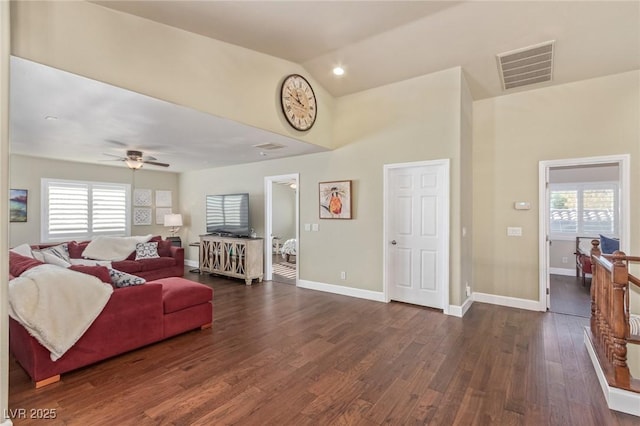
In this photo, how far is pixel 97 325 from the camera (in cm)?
267

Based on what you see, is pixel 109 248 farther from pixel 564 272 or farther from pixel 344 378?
pixel 564 272

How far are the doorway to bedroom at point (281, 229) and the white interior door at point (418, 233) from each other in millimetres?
1921

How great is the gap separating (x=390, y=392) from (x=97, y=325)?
2597 millimetres

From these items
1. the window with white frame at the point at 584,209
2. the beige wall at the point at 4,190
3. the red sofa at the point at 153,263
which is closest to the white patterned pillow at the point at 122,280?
the beige wall at the point at 4,190

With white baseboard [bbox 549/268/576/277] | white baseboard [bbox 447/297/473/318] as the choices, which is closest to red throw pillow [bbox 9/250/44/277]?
white baseboard [bbox 447/297/473/318]

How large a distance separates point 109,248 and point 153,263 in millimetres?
823

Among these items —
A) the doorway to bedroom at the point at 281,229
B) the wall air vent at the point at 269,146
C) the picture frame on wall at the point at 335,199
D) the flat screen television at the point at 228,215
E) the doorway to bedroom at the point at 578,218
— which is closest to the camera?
the wall air vent at the point at 269,146

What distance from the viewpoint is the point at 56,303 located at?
7.98 feet

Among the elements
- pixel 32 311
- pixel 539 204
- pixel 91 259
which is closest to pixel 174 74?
pixel 32 311

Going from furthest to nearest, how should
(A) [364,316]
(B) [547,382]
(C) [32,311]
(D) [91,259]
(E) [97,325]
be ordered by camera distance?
1. (D) [91,259]
2. (A) [364,316]
3. (E) [97,325]
4. (B) [547,382]
5. (C) [32,311]

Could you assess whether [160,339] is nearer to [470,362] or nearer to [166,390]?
[166,390]

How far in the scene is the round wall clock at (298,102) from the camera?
4219 mm

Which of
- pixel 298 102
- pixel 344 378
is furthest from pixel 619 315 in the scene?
pixel 298 102

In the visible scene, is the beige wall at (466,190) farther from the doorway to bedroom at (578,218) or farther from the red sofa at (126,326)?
the red sofa at (126,326)
